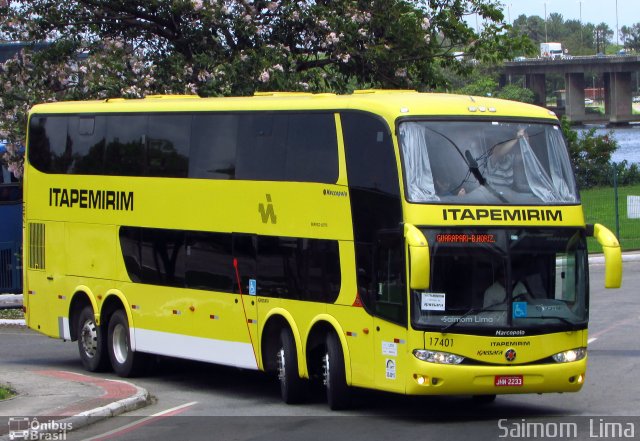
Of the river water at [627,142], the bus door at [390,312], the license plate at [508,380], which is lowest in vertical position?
the license plate at [508,380]

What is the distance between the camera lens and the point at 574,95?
79.9 metres

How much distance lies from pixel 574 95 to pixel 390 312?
68731 millimetres

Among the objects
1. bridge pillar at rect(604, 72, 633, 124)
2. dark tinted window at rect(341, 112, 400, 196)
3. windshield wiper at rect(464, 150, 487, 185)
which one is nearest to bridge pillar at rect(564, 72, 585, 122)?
bridge pillar at rect(604, 72, 633, 124)

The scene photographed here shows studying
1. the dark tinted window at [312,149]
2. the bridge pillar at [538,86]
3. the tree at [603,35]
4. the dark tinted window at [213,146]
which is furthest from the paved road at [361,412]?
the tree at [603,35]

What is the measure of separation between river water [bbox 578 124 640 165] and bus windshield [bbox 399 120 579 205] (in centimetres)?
5022

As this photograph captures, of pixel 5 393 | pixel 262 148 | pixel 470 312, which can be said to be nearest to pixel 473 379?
pixel 470 312

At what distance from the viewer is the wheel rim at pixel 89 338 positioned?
750 inches

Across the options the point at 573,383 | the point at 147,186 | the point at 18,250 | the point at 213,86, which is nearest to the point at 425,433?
the point at 573,383

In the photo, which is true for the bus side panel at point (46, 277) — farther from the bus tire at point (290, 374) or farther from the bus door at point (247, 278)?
the bus tire at point (290, 374)

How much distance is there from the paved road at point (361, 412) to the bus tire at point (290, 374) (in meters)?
0.17

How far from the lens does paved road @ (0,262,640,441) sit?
41.0 feet

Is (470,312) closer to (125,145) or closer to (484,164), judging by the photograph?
(484,164)

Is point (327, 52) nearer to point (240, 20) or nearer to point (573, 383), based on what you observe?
point (240, 20)

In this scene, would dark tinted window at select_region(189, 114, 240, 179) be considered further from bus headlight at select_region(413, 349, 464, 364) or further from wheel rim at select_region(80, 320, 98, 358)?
bus headlight at select_region(413, 349, 464, 364)
